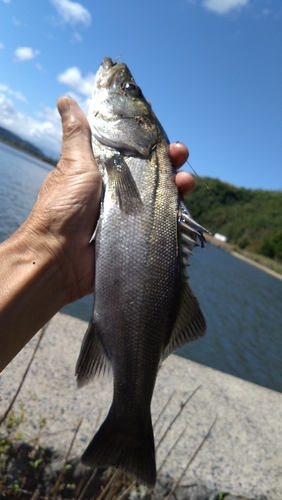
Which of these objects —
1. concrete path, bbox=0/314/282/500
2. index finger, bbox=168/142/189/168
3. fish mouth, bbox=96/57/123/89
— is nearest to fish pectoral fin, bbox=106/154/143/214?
index finger, bbox=168/142/189/168

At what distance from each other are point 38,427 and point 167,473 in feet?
3.99

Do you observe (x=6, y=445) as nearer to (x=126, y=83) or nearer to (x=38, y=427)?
(x=38, y=427)

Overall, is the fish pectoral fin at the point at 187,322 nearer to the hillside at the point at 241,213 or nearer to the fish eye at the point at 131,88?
the fish eye at the point at 131,88

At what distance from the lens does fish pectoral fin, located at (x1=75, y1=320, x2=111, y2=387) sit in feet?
7.89

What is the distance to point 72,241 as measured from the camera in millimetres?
2801

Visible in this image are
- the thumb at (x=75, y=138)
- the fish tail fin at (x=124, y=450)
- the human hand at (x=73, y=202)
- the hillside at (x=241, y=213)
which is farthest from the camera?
the hillside at (x=241, y=213)

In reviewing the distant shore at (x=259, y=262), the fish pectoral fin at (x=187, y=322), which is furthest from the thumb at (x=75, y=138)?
the distant shore at (x=259, y=262)

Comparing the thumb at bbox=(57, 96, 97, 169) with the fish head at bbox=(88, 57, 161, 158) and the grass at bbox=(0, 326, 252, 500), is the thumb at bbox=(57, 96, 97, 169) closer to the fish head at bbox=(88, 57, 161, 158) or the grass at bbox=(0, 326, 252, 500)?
the fish head at bbox=(88, 57, 161, 158)

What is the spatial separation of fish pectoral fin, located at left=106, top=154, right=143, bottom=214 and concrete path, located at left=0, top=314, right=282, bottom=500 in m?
2.18

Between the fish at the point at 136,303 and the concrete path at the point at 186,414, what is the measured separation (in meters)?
1.33

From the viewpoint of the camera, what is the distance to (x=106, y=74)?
125 inches

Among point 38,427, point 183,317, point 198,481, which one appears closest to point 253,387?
point 198,481

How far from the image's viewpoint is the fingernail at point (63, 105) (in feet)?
10.0

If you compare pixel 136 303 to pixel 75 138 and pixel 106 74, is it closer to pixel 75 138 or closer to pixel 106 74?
pixel 75 138
